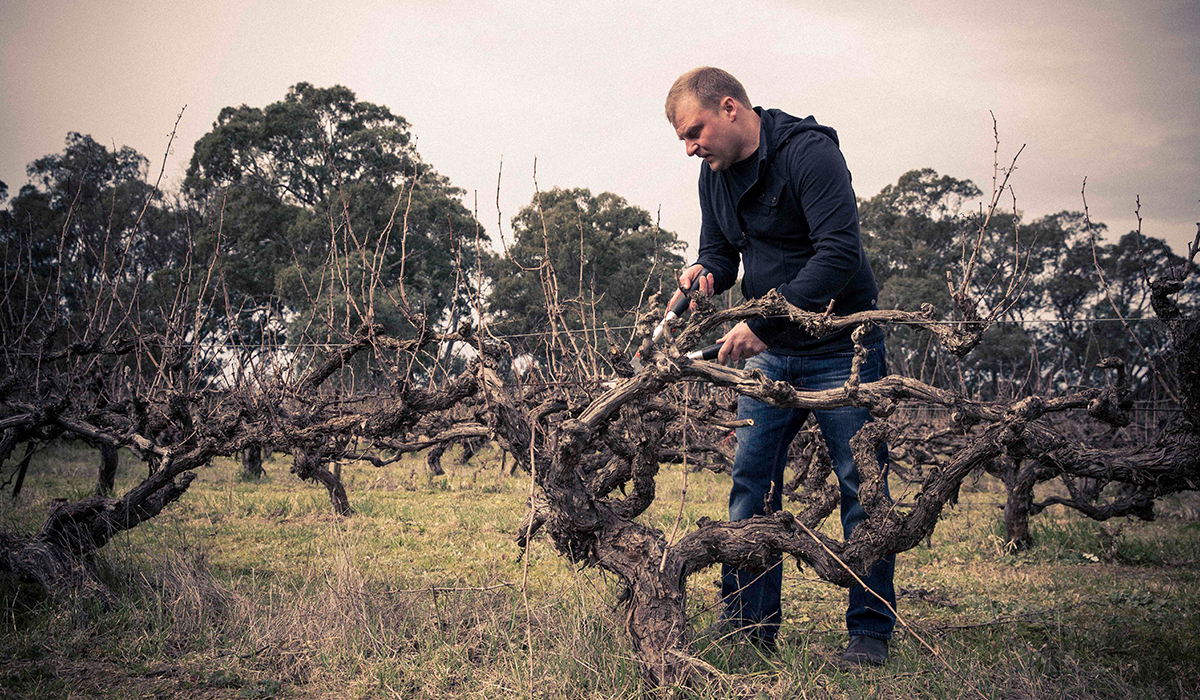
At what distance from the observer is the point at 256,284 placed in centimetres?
2341

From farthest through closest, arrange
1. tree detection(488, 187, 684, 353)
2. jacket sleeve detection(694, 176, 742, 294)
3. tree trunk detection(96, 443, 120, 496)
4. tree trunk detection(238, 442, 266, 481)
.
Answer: tree detection(488, 187, 684, 353) < tree trunk detection(238, 442, 266, 481) < tree trunk detection(96, 443, 120, 496) < jacket sleeve detection(694, 176, 742, 294)

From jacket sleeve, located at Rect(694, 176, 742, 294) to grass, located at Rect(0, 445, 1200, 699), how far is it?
125 centimetres

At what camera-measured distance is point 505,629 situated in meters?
3.29

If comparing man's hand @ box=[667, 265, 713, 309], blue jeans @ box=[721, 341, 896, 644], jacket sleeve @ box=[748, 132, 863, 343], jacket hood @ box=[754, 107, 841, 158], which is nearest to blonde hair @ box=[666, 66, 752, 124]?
jacket hood @ box=[754, 107, 841, 158]

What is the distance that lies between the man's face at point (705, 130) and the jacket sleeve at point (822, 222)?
0.22 m

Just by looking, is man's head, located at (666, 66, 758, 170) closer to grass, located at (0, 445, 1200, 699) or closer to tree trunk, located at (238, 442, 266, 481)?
grass, located at (0, 445, 1200, 699)

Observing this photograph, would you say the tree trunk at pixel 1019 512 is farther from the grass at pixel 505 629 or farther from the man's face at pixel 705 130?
the man's face at pixel 705 130

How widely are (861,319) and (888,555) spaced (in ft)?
3.37

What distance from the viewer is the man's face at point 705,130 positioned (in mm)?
2518

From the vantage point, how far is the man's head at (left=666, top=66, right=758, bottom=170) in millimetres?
2512

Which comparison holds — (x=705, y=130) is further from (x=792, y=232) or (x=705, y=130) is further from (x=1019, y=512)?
(x=1019, y=512)

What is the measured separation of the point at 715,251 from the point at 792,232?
15.8 inches

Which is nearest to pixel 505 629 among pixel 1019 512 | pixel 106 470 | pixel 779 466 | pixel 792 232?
pixel 779 466

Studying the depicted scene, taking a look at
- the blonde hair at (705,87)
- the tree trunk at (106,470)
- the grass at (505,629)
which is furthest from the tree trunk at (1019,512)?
the tree trunk at (106,470)
